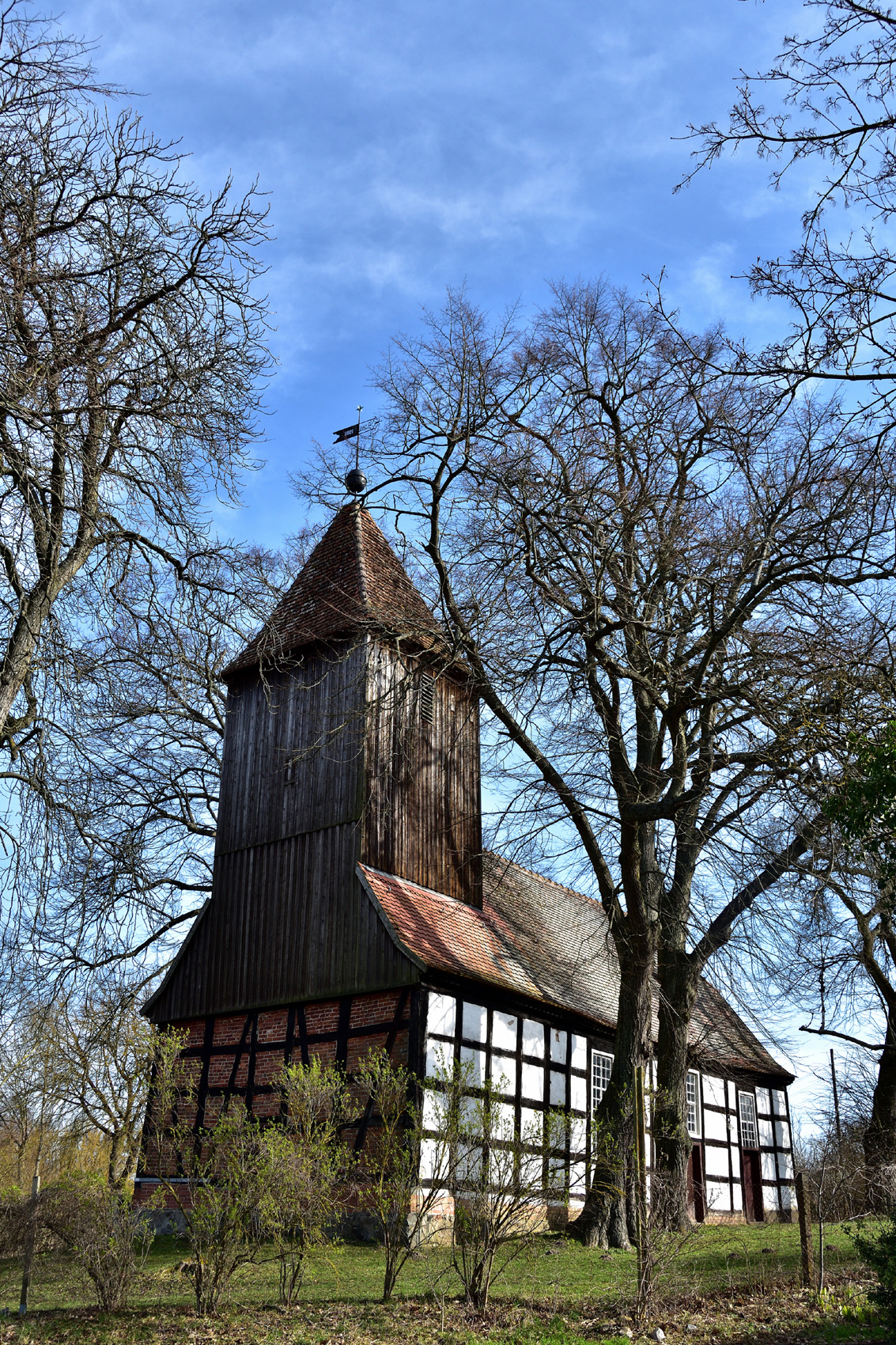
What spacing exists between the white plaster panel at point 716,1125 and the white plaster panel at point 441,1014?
33.9 ft

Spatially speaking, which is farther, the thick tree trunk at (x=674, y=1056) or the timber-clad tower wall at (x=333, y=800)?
the timber-clad tower wall at (x=333, y=800)

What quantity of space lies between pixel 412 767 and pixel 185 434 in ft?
34.4

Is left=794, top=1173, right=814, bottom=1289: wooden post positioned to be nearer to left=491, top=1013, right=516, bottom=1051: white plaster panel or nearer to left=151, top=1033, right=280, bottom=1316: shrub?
left=151, top=1033, right=280, bottom=1316: shrub

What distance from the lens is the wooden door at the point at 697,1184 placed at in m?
22.0

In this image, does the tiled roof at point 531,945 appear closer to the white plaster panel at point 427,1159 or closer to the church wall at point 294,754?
the church wall at point 294,754

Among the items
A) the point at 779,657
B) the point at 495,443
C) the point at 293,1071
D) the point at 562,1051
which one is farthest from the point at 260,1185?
the point at 562,1051

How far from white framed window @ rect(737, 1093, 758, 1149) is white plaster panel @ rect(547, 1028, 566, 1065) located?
8799 mm

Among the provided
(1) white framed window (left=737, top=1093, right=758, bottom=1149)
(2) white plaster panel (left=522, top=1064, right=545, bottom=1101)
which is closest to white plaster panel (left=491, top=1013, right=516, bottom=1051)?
(2) white plaster panel (left=522, top=1064, right=545, bottom=1101)

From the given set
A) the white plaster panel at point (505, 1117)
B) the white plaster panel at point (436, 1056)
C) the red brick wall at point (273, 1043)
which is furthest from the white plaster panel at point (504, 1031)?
the red brick wall at point (273, 1043)

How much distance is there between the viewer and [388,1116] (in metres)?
11.6

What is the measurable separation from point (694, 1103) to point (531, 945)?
6.08 metres

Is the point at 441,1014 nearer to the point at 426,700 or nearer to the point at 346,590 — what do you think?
the point at 426,700

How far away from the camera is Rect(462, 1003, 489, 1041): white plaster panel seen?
52.4 feet

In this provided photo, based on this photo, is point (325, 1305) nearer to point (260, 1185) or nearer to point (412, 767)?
point (260, 1185)
